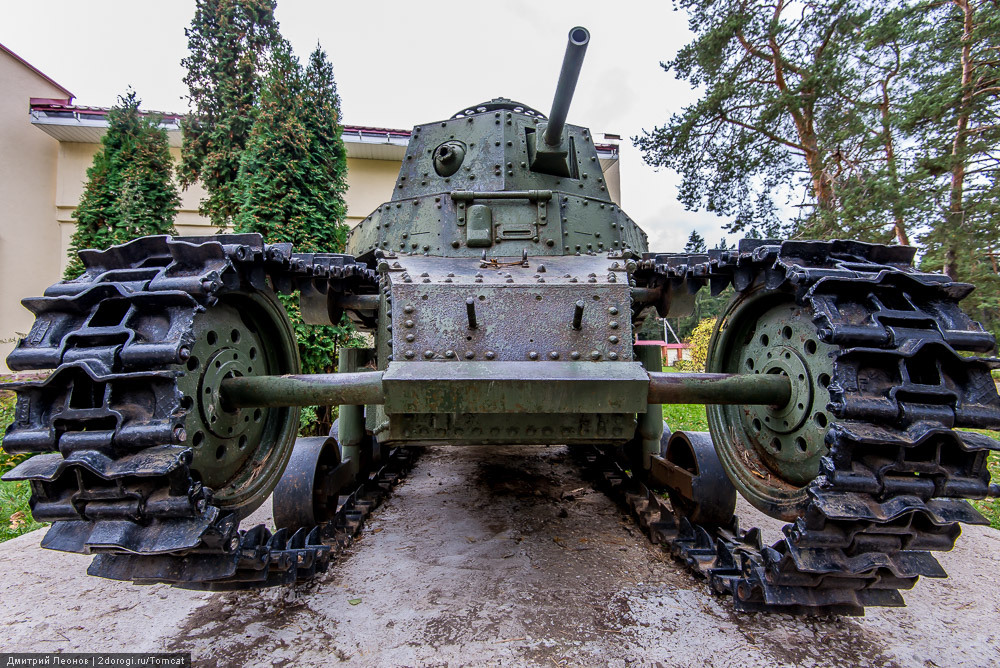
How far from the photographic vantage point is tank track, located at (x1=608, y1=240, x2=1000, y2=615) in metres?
2.03

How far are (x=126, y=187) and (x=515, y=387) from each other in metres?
8.87

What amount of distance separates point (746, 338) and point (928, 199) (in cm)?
830

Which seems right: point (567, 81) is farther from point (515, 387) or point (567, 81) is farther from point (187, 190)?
point (187, 190)

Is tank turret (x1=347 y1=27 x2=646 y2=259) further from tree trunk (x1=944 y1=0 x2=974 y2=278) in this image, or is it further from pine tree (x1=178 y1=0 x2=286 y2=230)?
tree trunk (x1=944 y1=0 x2=974 y2=278)

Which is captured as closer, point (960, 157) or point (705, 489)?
point (705, 489)

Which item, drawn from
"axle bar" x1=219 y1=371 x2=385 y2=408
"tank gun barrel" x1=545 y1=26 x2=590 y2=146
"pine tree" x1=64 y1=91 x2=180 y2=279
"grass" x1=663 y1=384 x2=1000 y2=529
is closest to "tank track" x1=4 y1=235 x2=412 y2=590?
"axle bar" x1=219 y1=371 x2=385 y2=408

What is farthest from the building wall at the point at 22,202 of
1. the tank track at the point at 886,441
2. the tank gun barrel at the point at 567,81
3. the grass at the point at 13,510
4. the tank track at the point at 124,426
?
the tank track at the point at 886,441

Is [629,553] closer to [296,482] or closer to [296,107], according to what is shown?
[296,482]

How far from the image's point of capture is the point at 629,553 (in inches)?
141

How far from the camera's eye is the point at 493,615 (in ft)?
9.05

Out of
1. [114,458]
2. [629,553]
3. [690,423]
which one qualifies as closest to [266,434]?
[114,458]

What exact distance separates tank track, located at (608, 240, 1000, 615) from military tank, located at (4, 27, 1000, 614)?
0.01 m

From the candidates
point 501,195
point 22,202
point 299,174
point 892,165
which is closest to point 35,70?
point 22,202

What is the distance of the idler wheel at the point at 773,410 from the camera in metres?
2.56
